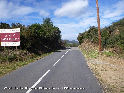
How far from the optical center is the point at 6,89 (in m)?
7.85

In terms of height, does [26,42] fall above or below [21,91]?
above

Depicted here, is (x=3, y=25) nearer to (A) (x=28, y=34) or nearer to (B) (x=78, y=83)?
(A) (x=28, y=34)

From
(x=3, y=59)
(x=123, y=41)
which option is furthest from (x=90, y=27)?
(x=3, y=59)

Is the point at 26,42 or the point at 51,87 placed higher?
the point at 26,42

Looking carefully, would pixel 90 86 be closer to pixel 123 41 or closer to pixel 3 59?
pixel 3 59

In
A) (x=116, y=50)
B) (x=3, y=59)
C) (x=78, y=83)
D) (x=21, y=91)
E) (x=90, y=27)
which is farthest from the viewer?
(x=90, y=27)

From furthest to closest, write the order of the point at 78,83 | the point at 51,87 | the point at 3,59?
the point at 3,59, the point at 78,83, the point at 51,87

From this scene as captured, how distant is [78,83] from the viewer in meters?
9.03

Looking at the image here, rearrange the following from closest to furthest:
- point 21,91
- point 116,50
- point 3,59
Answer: point 21,91
point 3,59
point 116,50

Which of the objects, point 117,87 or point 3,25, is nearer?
point 117,87

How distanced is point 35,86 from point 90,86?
2.45 metres

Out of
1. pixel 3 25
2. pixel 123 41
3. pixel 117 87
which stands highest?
pixel 3 25

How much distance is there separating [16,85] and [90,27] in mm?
42690

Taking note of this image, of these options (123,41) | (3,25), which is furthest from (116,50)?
(3,25)
